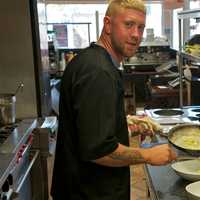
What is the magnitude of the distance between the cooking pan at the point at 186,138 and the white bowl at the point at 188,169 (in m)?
0.07

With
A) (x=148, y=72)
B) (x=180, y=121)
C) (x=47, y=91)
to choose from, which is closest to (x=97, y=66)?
(x=180, y=121)

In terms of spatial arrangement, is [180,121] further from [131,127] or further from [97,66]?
[97,66]

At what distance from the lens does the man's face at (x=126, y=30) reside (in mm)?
1265

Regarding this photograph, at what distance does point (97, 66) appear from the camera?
119 cm

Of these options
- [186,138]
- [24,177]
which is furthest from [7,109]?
[186,138]

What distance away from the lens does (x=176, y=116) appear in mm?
2566

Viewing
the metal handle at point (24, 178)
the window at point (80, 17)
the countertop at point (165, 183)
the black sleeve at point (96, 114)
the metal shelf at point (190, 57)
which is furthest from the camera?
the window at point (80, 17)

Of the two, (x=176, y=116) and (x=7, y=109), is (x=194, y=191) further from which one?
(x=7, y=109)

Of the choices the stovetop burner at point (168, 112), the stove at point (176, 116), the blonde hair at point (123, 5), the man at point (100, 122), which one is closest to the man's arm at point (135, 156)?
the man at point (100, 122)

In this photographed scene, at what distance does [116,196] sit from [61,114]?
0.38 m

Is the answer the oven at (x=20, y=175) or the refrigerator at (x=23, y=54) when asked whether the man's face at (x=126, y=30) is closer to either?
the oven at (x=20, y=175)

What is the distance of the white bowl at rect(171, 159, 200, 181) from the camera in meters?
1.43

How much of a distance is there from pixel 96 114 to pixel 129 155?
21 cm

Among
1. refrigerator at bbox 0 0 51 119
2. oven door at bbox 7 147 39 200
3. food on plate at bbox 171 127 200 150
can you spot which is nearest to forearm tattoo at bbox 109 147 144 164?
food on plate at bbox 171 127 200 150
